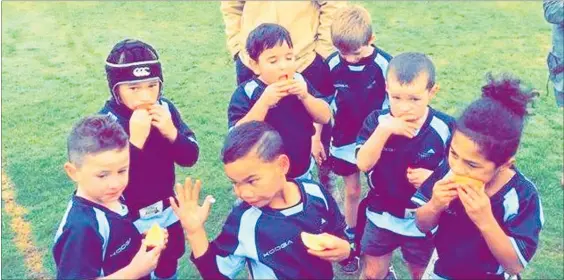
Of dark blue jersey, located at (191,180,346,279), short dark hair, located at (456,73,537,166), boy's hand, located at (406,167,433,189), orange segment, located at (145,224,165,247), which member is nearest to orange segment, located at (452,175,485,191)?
short dark hair, located at (456,73,537,166)

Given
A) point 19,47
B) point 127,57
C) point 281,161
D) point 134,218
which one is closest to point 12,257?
point 134,218

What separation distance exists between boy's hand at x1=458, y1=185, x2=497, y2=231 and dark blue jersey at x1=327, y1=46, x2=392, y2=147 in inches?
70.9

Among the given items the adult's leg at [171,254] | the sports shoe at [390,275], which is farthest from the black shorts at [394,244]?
the adult's leg at [171,254]

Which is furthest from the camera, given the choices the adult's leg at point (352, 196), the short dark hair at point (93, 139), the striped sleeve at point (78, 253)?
the adult's leg at point (352, 196)

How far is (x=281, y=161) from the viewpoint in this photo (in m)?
3.12

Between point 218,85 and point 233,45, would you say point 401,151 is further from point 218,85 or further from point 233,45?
point 218,85

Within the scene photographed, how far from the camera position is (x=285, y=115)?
13.8ft

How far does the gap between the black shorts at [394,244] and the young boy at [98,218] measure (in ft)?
5.10

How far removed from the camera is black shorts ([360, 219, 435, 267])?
13.6 feet

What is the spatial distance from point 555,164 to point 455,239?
366 centimetres

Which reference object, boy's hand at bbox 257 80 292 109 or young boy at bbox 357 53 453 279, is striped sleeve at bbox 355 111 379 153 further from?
boy's hand at bbox 257 80 292 109

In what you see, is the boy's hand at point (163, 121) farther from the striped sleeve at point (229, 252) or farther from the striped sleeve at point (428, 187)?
the striped sleeve at point (428, 187)

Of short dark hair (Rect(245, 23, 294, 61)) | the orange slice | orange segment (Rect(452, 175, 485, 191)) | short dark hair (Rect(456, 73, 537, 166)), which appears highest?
short dark hair (Rect(245, 23, 294, 61))

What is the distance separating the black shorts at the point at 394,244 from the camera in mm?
4137
